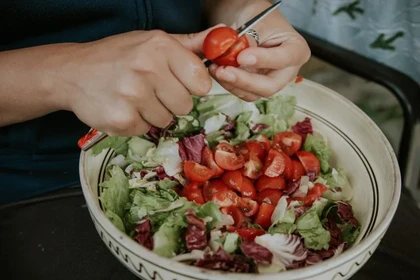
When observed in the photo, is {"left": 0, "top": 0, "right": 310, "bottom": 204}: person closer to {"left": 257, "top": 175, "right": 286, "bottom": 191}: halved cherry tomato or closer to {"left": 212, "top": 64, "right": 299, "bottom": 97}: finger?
{"left": 212, "top": 64, "right": 299, "bottom": 97}: finger

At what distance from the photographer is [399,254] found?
2.88 feet

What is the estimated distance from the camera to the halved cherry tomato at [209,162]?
0.86 meters

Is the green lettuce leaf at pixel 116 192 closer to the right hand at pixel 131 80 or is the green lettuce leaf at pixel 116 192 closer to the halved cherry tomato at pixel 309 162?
the right hand at pixel 131 80

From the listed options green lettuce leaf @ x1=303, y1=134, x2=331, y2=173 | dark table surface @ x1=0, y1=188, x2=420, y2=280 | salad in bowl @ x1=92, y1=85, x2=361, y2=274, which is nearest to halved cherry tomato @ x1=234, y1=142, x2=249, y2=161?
salad in bowl @ x1=92, y1=85, x2=361, y2=274

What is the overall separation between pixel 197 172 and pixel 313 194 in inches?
6.7

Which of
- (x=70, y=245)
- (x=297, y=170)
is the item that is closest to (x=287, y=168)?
(x=297, y=170)

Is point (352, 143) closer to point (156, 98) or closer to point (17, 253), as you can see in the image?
point (156, 98)

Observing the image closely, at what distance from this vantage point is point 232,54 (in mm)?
747

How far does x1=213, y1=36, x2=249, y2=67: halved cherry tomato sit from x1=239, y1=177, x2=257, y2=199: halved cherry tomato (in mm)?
181

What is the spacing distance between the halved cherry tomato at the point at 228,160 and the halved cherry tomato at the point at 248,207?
6 centimetres

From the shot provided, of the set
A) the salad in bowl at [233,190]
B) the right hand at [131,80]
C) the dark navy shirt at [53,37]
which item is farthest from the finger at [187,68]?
the dark navy shirt at [53,37]

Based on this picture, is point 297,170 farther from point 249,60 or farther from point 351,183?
point 249,60

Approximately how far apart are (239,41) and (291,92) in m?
0.26

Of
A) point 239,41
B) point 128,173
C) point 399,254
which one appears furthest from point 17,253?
point 399,254
